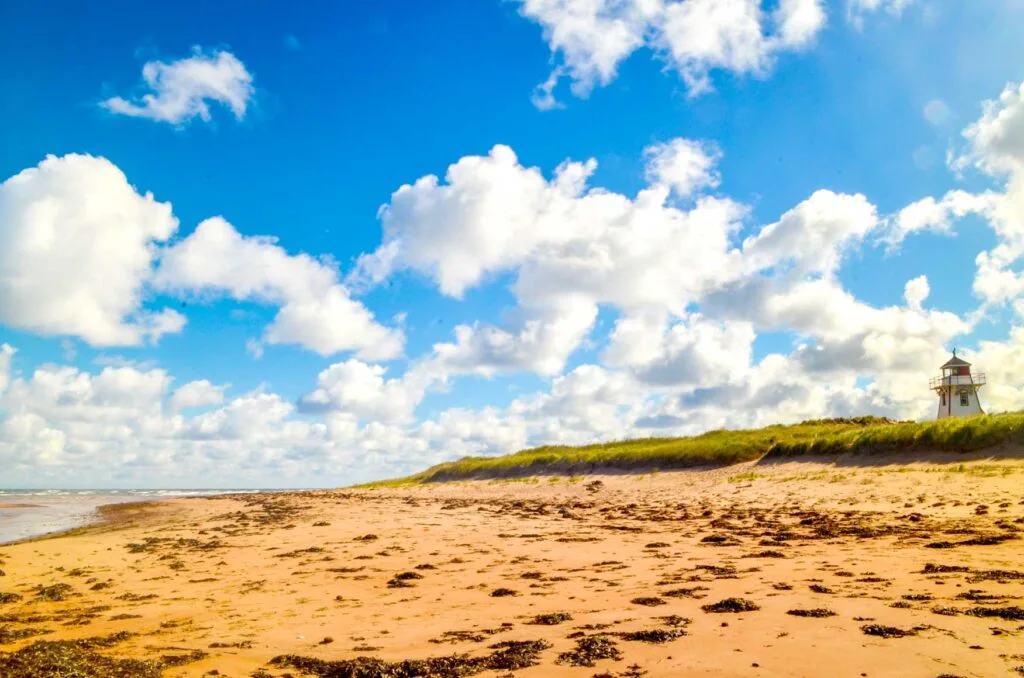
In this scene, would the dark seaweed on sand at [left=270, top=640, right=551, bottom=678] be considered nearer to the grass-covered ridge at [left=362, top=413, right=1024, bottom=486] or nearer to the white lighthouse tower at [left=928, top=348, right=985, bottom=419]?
the grass-covered ridge at [left=362, top=413, right=1024, bottom=486]

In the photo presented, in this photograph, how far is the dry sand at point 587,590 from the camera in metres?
6.07

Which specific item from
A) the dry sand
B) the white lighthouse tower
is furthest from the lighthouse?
the dry sand

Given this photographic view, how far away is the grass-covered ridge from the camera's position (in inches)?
961

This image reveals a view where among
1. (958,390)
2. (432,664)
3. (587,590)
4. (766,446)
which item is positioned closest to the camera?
(432,664)

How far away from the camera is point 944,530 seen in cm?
1209

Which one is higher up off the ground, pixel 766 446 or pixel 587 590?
pixel 766 446

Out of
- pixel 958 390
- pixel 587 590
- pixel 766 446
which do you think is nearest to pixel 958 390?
pixel 958 390

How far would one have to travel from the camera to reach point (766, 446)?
36.0m

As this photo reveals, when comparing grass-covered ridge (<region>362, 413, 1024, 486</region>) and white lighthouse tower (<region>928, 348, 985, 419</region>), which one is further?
white lighthouse tower (<region>928, 348, 985, 419</region>)

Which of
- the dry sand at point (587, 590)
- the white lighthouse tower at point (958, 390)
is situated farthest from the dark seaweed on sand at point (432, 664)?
the white lighthouse tower at point (958, 390)

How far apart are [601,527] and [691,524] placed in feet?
8.31

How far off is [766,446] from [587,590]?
2981 cm

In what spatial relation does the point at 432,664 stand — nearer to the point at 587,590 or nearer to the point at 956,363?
the point at 587,590

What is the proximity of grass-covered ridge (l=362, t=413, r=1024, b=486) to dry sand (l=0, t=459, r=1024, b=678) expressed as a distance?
3658 millimetres
